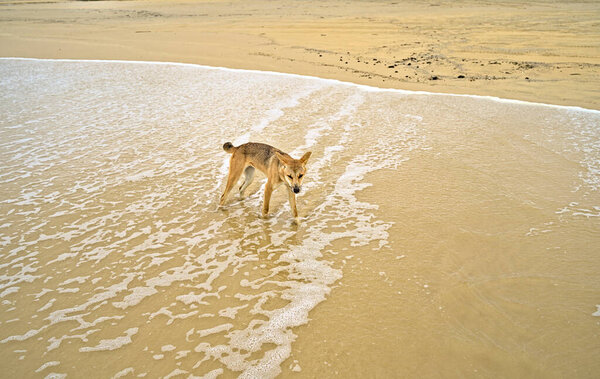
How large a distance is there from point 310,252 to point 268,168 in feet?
4.52

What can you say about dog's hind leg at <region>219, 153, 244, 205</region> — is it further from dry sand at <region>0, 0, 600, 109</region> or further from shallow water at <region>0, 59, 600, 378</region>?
dry sand at <region>0, 0, 600, 109</region>

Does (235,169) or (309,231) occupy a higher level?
(235,169)

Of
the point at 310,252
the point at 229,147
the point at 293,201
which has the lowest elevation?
the point at 310,252

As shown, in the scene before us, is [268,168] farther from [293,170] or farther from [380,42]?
[380,42]

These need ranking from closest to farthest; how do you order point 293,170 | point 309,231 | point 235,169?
1. point 293,170
2. point 309,231
3. point 235,169

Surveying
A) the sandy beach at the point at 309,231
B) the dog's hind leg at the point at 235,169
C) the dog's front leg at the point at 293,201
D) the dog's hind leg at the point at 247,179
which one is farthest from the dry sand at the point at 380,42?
the dog's front leg at the point at 293,201

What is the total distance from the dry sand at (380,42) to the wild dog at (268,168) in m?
8.11

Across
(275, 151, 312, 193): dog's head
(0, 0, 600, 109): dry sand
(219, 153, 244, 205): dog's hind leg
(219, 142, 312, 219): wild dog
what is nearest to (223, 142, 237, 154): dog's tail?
(219, 142, 312, 219): wild dog

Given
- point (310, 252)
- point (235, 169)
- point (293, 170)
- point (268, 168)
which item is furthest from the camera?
point (235, 169)

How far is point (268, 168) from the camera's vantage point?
5.26 metres

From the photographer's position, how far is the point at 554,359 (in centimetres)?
304

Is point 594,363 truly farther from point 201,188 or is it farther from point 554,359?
point 201,188

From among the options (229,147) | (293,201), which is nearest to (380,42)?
(229,147)

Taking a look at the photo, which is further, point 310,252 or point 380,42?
point 380,42
